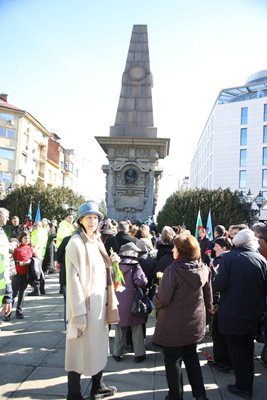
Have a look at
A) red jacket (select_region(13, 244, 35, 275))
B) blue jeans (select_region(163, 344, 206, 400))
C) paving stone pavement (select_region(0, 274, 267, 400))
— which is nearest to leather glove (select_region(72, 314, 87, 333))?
blue jeans (select_region(163, 344, 206, 400))

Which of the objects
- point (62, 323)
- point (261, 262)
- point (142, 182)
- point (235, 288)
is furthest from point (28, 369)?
point (142, 182)

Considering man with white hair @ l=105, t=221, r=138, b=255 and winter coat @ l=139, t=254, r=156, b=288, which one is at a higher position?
man with white hair @ l=105, t=221, r=138, b=255

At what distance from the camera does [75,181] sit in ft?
291

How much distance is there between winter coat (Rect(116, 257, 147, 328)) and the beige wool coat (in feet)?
4.65

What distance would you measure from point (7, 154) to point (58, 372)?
1919 inches

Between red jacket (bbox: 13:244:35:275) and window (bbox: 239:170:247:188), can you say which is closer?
red jacket (bbox: 13:244:35:275)

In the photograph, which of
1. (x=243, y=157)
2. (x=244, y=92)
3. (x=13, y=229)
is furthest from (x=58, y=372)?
(x=244, y=92)

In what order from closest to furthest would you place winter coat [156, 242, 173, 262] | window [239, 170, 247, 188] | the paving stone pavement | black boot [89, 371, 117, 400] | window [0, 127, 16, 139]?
black boot [89, 371, 117, 400] < the paving stone pavement < winter coat [156, 242, 173, 262] < window [0, 127, 16, 139] < window [239, 170, 247, 188]

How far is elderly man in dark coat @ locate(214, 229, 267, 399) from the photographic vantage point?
160 inches

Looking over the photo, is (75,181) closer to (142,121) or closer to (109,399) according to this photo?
(142,121)

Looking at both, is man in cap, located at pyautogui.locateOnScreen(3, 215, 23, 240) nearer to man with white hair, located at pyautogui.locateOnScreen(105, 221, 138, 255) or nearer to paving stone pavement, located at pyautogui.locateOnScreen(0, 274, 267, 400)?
paving stone pavement, located at pyautogui.locateOnScreen(0, 274, 267, 400)

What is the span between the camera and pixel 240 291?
13.5 feet

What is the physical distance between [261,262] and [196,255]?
108 centimetres

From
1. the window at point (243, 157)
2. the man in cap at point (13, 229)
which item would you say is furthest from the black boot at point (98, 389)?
the window at point (243, 157)
